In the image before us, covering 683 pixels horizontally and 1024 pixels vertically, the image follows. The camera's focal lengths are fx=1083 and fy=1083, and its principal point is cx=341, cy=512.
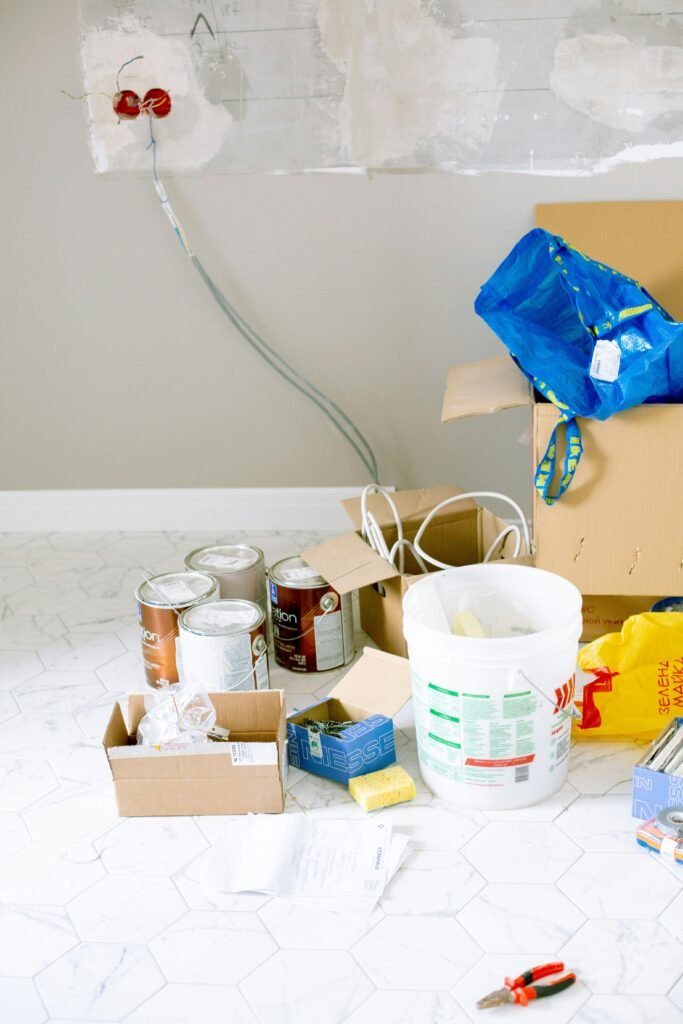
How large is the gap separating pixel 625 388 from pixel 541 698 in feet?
1.92

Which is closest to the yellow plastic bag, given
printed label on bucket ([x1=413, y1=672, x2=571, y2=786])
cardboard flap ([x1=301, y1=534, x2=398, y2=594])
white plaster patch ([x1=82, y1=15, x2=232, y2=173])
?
printed label on bucket ([x1=413, y1=672, x2=571, y2=786])

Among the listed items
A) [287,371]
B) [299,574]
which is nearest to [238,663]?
[299,574]

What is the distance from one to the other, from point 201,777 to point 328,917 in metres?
0.32

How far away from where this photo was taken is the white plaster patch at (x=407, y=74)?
7.63 ft

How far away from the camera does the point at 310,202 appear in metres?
2.51

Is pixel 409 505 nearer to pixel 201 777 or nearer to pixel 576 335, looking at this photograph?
pixel 576 335

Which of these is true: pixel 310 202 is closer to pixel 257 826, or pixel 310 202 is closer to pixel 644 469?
pixel 644 469

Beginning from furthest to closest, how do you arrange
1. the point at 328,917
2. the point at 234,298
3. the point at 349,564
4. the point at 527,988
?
the point at 234,298, the point at 349,564, the point at 328,917, the point at 527,988

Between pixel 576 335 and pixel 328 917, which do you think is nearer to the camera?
pixel 328 917

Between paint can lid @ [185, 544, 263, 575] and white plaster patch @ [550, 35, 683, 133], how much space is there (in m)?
1.18

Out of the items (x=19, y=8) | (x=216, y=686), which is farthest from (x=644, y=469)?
(x=19, y=8)

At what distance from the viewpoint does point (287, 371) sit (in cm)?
267

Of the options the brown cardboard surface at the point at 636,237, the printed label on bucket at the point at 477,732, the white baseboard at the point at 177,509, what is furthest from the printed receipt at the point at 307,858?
the brown cardboard surface at the point at 636,237

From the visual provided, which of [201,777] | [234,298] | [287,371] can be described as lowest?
[201,777]
